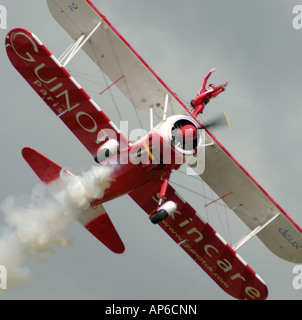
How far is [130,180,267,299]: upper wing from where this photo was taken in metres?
21.0

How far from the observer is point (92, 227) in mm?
21219

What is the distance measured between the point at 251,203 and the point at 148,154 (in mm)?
3549

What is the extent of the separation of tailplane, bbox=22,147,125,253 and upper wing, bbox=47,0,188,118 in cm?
262

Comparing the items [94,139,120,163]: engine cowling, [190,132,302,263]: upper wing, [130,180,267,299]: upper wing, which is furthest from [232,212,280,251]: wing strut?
[94,139,120,163]: engine cowling

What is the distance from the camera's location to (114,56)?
20.4 metres

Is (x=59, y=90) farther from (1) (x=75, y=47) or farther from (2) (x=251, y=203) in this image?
(2) (x=251, y=203)

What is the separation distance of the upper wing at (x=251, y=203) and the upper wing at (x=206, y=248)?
92 cm

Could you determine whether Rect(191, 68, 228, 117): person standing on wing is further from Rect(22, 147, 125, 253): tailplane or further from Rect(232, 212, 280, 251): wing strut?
Rect(22, 147, 125, 253): tailplane

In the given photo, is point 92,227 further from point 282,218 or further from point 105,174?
point 282,218

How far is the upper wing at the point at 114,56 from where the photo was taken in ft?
65.7

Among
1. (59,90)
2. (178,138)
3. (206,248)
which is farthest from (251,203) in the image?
(59,90)

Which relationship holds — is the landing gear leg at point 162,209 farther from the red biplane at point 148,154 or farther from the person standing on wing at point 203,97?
the person standing on wing at point 203,97
